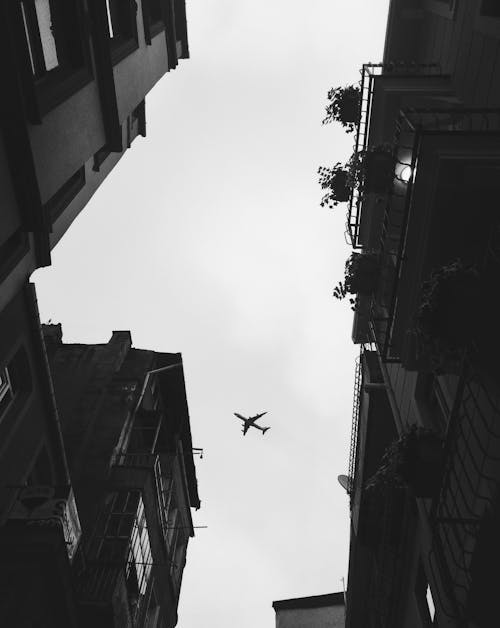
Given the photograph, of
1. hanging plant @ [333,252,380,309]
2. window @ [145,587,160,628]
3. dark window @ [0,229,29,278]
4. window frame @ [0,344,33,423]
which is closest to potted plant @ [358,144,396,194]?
hanging plant @ [333,252,380,309]

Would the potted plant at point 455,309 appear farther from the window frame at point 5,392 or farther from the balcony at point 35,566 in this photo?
the window frame at point 5,392

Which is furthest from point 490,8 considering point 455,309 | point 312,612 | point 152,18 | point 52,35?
point 312,612

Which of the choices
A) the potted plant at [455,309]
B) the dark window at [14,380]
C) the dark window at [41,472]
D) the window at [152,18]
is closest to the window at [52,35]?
the window at [152,18]

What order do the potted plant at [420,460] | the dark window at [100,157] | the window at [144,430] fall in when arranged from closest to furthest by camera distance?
1. the potted plant at [420,460]
2. the dark window at [100,157]
3. the window at [144,430]

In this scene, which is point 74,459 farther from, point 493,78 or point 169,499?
point 493,78

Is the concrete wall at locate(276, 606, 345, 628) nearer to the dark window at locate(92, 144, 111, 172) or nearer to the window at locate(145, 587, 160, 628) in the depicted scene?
the window at locate(145, 587, 160, 628)

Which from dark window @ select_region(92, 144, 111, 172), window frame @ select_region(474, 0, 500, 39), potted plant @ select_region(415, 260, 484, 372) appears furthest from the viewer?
dark window @ select_region(92, 144, 111, 172)
